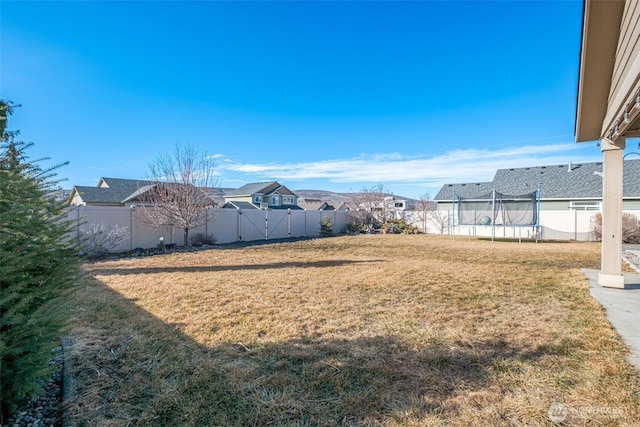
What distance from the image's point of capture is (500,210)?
15039mm

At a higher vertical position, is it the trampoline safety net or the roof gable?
the roof gable

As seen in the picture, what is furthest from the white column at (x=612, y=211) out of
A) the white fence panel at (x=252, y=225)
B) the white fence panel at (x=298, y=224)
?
the white fence panel at (x=298, y=224)

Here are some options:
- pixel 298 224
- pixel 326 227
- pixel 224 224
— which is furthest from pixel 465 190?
pixel 224 224

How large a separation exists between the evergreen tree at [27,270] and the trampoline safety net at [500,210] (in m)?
15.6

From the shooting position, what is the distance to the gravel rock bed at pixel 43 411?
1830mm

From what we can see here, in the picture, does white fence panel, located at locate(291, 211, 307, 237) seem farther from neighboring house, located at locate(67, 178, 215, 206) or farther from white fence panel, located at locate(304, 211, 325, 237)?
neighboring house, located at locate(67, 178, 215, 206)

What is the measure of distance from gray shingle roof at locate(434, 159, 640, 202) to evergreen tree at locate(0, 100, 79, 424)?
57.8 ft

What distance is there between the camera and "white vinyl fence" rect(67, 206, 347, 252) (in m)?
9.95

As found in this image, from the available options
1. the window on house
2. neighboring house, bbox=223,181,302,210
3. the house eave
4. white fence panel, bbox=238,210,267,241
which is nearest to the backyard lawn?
the house eave

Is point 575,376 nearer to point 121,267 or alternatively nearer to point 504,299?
point 504,299

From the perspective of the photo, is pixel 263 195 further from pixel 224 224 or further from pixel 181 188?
pixel 181 188

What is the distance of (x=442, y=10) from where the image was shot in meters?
9.22

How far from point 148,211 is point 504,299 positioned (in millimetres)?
10876

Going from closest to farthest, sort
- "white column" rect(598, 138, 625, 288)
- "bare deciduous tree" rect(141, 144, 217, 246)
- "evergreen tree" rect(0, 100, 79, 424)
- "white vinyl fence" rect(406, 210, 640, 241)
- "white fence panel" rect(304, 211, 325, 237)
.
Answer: "evergreen tree" rect(0, 100, 79, 424) → "white column" rect(598, 138, 625, 288) → "bare deciduous tree" rect(141, 144, 217, 246) → "white vinyl fence" rect(406, 210, 640, 241) → "white fence panel" rect(304, 211, 325, 237)
